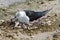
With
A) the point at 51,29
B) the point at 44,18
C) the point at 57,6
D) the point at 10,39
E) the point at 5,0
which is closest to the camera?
the point at 10,39

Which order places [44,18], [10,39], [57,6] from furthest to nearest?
1. [57,6]
2. [44,18]
3. [10,39]

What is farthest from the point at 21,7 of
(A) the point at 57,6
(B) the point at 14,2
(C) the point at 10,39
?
(C) the point at 10,39

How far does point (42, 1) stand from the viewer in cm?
976

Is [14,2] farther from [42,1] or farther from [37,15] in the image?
[37,15]

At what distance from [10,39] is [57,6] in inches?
115

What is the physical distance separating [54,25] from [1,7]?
8.09 feet

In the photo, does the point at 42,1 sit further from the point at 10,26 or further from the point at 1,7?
the point at 10,26

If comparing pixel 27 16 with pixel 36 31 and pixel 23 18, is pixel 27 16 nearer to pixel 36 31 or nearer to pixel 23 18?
pixel 23 18

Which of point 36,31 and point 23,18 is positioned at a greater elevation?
point 23,18

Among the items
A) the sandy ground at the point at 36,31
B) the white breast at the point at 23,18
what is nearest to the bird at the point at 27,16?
the white breast at the point at 23,18

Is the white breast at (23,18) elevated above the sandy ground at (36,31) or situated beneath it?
elevated above

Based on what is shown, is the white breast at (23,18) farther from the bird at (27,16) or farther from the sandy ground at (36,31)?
the sandy ground at (36,31)

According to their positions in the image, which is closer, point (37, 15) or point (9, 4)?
point (37, 15)

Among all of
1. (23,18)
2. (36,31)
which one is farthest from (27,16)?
(36,31)
